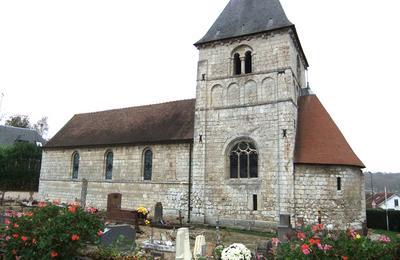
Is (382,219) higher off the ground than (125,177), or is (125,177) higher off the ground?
(125,177)

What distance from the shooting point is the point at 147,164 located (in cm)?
2372

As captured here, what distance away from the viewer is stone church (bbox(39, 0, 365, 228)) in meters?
18.4

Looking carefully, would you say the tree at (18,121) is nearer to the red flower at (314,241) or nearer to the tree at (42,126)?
the tree at (42,126)

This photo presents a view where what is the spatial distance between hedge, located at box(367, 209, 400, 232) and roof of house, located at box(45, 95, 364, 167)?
13.4m

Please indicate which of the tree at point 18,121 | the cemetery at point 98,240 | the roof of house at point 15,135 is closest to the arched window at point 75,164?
the cemetery at point 98,240

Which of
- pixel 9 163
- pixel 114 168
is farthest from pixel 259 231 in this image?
pixel 9 163

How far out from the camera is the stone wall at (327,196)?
1795cm

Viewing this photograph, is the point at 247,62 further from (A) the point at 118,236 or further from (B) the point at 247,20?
(A) the point at 118,236

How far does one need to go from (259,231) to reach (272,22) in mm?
12534

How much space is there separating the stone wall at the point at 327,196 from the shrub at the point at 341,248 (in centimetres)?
1232

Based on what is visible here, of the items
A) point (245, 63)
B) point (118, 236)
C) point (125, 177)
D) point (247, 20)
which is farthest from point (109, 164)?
point (118, 236)

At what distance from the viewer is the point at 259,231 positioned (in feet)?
60.1

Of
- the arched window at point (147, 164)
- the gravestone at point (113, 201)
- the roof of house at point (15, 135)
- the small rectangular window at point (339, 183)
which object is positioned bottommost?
the gravestone at point (113, 201)

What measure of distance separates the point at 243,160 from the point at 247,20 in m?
9.24
